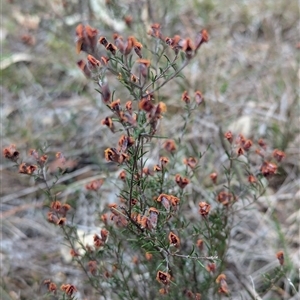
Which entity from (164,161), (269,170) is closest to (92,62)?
(164,161)

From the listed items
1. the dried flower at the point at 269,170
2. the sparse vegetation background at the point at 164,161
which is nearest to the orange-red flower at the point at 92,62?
the sparse vegetation background at the point at 164,161

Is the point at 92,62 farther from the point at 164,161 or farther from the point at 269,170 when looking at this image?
the point at 269,170

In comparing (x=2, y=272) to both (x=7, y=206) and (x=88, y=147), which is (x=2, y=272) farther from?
(x=88, y=147)

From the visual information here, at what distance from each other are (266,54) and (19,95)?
1.24 metres

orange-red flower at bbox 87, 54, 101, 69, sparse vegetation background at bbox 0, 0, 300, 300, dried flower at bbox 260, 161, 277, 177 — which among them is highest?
orange-red flower at bbox 87, 54, 101, 69

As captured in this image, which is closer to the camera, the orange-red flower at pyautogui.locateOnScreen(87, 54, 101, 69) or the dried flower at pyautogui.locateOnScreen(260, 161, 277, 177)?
the orange-red flower at pyautogui.locateOnScreen(87, 54, 101, 69)

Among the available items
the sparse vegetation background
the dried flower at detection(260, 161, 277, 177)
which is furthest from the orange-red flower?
the dried flower at detection(260, 161, 277, 177)

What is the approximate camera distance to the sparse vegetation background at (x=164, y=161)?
4.18 feet

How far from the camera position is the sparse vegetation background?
127 centimetres

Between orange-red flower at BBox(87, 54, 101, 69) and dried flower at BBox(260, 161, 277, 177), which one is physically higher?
orange-red flower at BBox(87, 54, 101, 69)

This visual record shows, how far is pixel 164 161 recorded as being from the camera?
114 centimetres

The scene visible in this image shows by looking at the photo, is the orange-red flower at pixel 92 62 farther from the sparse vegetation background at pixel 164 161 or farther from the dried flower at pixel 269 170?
the dried flower at pixel 269 170

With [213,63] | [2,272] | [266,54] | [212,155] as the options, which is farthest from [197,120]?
[2,272]

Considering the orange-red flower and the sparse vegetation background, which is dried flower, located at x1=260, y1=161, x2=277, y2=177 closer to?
the sparse vegetation background
